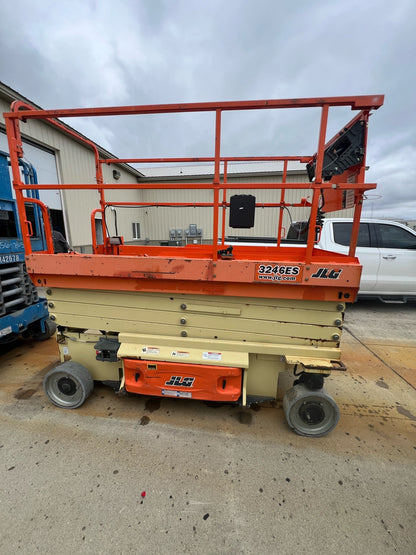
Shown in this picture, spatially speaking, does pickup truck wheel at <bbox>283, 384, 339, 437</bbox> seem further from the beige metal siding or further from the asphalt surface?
the beige metal siding

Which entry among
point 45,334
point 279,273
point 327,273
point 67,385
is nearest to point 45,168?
point 45,334

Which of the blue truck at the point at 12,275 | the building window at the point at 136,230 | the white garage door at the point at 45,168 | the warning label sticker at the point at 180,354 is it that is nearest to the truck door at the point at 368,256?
Result: the warning label sticker at the point at 180,354

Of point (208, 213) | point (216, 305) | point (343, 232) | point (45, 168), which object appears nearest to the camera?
point (216, 305)

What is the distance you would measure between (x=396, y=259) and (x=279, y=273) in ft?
15.4

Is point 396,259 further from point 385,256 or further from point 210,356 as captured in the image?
point 210,356

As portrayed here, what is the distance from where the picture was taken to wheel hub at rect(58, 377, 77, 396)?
2.45m

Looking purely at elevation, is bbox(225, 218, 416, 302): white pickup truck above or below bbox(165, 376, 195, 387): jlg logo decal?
above

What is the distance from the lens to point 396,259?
5.08 metres

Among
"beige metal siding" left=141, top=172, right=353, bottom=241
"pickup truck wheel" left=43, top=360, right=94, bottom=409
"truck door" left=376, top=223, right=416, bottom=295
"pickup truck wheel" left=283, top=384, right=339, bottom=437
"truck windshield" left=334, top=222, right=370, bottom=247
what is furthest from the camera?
"beige metal siding" left=141, top=172, right=353, bottom=241

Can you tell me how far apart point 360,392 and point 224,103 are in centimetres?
334

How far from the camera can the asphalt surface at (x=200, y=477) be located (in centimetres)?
145

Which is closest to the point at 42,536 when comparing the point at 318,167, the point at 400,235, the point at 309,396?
A: the point at 309,396

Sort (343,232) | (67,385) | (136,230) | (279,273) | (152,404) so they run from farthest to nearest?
(136,230)
(343,232)
(152,404)
(67,385)
(279,273)

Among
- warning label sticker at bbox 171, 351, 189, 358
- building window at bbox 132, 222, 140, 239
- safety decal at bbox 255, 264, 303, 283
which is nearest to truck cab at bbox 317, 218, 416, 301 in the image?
safety decal at bbox 255, 264, 303, 283
